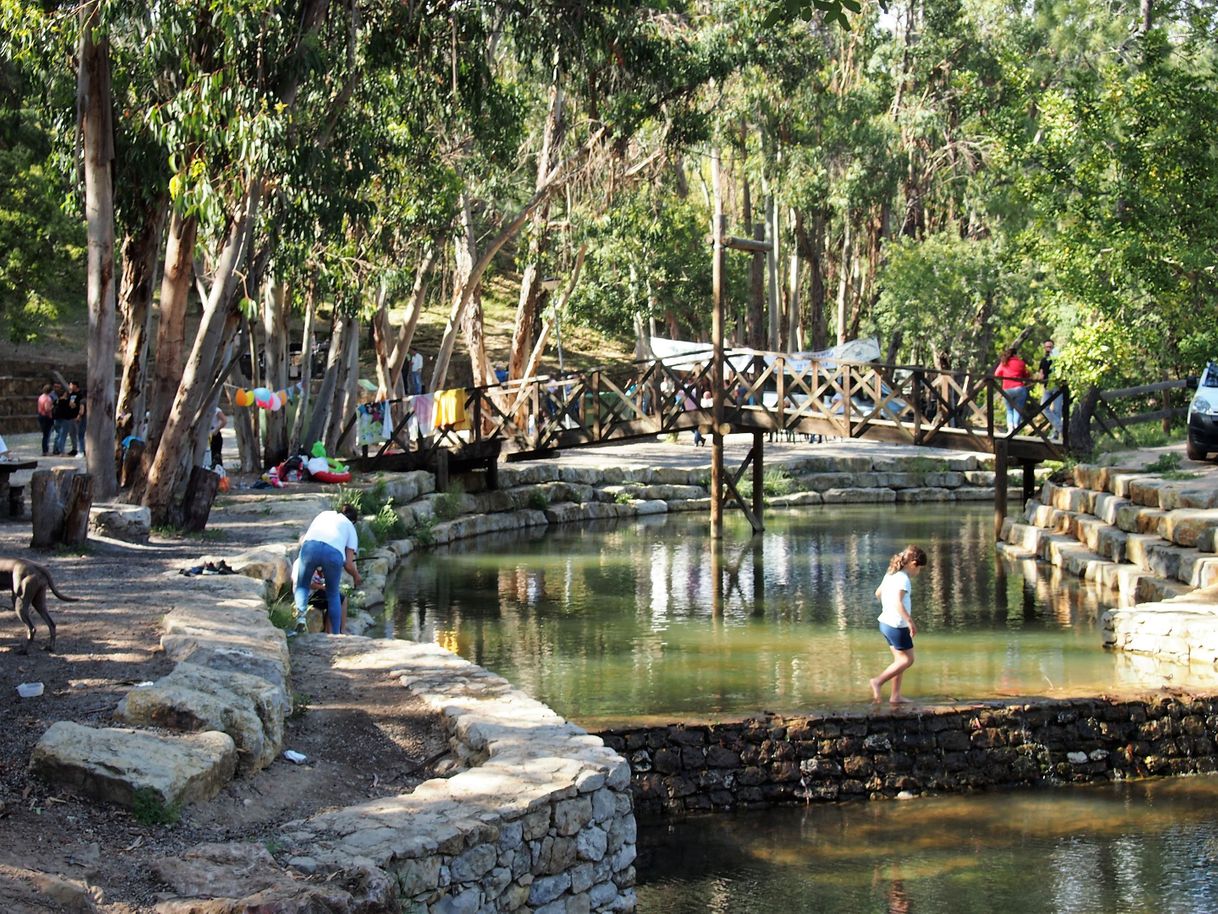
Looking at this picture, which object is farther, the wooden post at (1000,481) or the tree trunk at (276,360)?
the tree trunk at (276,360)

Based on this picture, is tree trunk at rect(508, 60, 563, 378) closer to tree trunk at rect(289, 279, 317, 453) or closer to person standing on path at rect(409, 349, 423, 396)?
person standing on path at rect(409, 349, 423, 396)

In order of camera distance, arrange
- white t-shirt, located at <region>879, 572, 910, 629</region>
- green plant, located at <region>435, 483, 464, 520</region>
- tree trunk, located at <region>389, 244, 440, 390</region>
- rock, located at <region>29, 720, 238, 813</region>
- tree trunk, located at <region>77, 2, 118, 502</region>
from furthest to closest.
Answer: tree trunk, located at <region>389, 244, 440, 390</region>
green plant, located at <region>435, 483, 464, 520</region>
tree trunk, located at <region>77, 2, 118, 502</region>
white t-shirt, located at <region>879, 572, 910, 629</region>
rock, located at <region>29, 720, 238, 813</region>

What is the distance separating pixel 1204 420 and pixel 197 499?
12944 mm

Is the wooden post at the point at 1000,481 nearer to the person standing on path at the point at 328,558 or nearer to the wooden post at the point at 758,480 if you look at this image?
the wooden post at the point at 758,480

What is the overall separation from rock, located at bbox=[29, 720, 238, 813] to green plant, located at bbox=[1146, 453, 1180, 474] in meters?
15.9

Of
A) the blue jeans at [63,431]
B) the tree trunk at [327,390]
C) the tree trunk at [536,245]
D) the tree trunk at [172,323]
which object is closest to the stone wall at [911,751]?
the tree trunk at [172,323]

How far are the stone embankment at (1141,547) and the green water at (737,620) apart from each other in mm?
362

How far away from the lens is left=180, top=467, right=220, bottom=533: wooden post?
16312 mm

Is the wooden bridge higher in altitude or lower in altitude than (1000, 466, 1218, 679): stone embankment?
higher

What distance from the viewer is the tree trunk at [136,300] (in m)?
18.4

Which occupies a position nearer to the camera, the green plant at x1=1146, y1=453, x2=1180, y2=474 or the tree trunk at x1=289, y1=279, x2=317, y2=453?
the green plant at x1=1146, y1=453, x2=1180, y2=474

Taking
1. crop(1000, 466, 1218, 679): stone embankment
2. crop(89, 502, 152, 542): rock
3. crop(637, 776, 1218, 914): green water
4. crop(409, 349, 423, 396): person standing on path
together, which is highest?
crop(409, 349, 423, 396): person standing on path

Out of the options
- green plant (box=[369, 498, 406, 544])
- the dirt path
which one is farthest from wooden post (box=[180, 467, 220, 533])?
green plant (box=[369, 498, 406, 544])

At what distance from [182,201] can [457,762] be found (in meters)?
9.41
